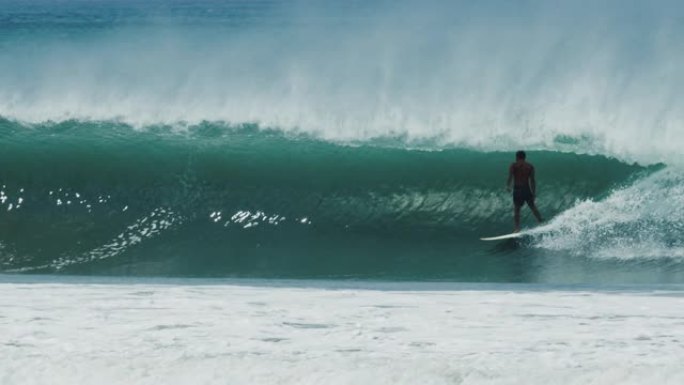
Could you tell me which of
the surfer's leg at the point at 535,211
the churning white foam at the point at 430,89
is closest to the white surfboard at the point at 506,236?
the surfer's leg at the point at 535,211

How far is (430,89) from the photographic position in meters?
15.0

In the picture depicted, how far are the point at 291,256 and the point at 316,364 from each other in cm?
594

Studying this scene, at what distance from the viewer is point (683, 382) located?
308 cm

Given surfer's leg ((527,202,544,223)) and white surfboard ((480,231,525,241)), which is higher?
surfer's leg ((527,202,544,223))

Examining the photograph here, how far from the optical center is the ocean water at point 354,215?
11.5 feet

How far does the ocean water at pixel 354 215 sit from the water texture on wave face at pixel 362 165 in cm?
4

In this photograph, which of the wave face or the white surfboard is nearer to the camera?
the wave face

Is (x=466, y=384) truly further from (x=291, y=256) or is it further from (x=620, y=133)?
(x=620, y=133)

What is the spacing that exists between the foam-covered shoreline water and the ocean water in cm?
1

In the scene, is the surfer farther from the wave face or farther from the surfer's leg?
the wave face

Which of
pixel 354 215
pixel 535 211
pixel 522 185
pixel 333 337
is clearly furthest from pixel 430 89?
pixel 333 337

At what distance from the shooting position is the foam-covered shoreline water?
126 inches

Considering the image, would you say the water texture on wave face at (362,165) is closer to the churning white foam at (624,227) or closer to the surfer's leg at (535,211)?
the churning white foam at (624,227)

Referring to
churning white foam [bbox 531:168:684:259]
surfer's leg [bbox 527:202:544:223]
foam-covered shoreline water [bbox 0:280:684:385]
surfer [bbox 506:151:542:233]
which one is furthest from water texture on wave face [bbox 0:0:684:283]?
foam-covered shoreline water [bbox 0:280:684:385]
